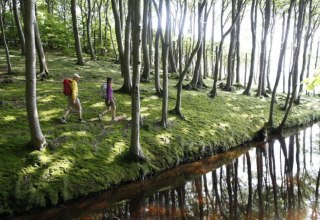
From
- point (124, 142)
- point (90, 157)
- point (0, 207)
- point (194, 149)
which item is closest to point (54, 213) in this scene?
point (0, 207)

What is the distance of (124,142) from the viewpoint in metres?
13.3

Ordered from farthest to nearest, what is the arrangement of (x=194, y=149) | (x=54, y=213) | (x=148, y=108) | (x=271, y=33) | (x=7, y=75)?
(x=271, y=33), (x=7, y=75), (x=148, y=108), (x=194, y=149), (x=54, y=213)

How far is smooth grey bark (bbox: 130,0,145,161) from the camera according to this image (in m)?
11.7

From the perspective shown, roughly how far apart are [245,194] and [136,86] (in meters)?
5.38

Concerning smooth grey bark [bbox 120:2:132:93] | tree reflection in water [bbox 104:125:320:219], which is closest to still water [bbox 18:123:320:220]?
tree reflection in water [bbox 104:125:320:219]

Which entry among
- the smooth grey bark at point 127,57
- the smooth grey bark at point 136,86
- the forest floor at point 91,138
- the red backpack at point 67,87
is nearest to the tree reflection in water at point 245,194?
the forest floor at point 91,138

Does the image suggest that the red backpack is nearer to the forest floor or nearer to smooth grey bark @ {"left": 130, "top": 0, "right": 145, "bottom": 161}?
the forest floor

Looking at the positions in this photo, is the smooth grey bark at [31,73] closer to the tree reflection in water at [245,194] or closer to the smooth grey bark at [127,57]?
the tree reflection in water at [245,194]

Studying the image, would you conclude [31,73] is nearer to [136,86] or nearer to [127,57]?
[136,86]

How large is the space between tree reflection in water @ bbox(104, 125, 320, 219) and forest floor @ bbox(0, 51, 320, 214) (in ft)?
4.81

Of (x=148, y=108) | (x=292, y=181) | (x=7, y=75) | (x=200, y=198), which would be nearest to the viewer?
(x=200, y=198)

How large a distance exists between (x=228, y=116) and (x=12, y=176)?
1344cm

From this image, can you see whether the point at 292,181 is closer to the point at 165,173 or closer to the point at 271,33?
the point at 165,173

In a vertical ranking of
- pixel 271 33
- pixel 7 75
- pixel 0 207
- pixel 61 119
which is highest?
pixel 271 33
